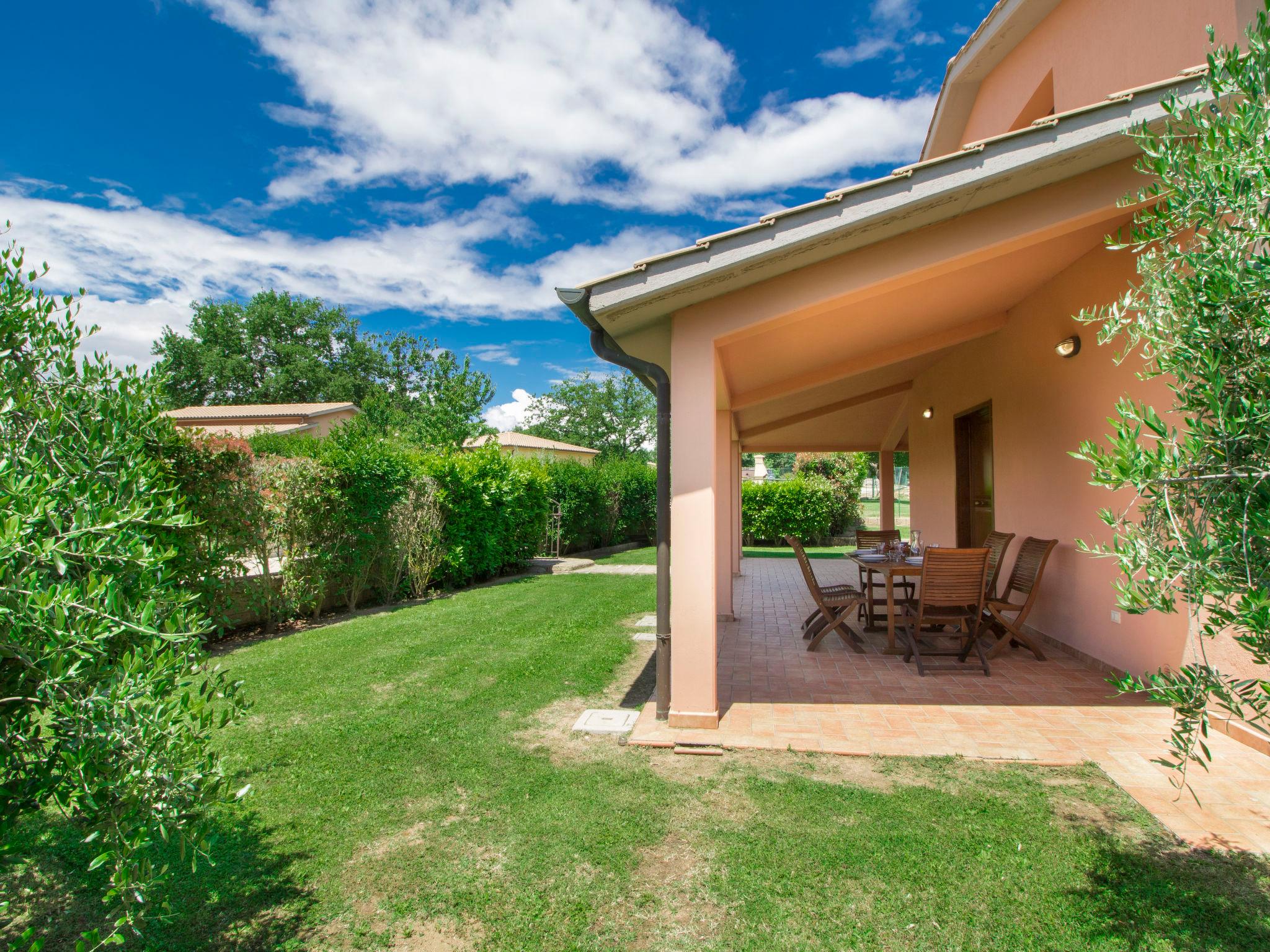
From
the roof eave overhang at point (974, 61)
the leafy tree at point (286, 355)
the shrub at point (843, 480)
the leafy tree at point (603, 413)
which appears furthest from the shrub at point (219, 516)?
the leafy tree at point (603, 413)

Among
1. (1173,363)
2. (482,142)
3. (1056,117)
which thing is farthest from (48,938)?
(482,142)

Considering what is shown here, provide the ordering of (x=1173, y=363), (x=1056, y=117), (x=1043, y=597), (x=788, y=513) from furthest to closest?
1. (x=788, y=513)
2. (x=1043, y=597)
3. (x=1056, y=117)
4. (x=1173, y=363)

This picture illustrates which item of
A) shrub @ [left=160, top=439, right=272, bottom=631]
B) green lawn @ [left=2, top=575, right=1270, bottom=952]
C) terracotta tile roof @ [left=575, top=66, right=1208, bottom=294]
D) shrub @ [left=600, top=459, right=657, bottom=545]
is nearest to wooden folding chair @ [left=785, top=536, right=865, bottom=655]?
green lawn @ [left=2, top=575, right=1270, bottom=952]

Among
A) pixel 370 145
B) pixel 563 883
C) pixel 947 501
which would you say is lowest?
pixel 563 883

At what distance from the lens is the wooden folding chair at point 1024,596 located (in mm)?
6258

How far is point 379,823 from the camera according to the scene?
3494mm

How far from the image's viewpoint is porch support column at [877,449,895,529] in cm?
1445

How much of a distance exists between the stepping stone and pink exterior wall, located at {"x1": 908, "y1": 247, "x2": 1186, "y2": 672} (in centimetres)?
410

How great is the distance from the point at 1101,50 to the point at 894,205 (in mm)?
5206

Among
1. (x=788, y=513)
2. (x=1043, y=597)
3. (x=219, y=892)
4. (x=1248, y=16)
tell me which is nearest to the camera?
(x=219, y=892)

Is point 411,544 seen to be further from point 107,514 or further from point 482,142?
point 482,142

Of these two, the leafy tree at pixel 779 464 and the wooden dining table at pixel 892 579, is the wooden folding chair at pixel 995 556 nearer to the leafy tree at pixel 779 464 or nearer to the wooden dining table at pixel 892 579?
the wooden dining table at pixel 892 579

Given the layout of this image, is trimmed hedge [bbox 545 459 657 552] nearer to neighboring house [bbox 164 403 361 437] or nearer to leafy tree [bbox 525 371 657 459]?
neighboring house [bbox 164 403 361 437]

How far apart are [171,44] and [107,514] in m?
14.9
